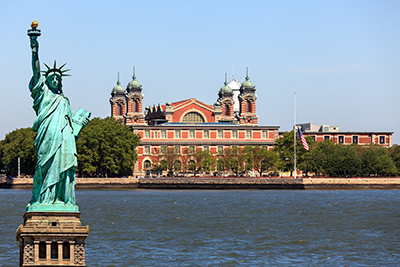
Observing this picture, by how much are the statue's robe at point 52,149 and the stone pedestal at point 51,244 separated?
112 cm

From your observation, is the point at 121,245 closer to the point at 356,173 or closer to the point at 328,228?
the point at 328,228

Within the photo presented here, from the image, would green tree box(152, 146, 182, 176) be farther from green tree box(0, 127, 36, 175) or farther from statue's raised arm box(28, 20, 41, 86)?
statue's raised arm box(28, 20, 41, 86)

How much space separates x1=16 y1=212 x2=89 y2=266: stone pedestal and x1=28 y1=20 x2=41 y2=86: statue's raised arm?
4270mm

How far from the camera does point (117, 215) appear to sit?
55500mm

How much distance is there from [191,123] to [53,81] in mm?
109114

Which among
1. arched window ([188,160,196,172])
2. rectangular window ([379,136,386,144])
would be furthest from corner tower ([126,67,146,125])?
rectangular window ([379,136,386,144])

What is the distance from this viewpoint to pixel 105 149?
108 meters

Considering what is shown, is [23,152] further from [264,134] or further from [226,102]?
[226,102]

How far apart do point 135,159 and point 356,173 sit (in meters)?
35.9

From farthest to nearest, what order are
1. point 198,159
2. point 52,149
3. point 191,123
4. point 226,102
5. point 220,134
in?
1. point 226,102
2. point 191,123
3. point 220,134
4. point 198,159
5. point 52,149

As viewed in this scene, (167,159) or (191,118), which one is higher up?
(191,118)

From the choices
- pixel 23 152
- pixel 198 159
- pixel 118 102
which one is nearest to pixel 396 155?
pixel 198 159

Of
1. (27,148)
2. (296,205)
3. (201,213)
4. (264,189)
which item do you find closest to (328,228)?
(201,213)

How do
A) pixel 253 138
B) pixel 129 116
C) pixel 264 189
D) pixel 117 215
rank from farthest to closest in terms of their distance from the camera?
pixel 129 116 → pixel 253 138 → pixel 264 189 → pixel 117 215
